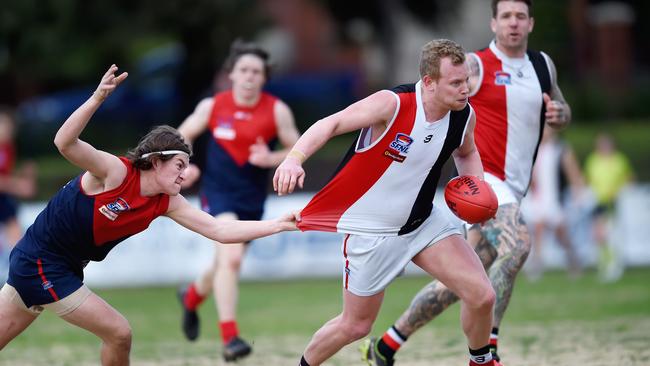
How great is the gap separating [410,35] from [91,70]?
1013 cm

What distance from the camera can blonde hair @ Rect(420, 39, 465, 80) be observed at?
6.24 metres

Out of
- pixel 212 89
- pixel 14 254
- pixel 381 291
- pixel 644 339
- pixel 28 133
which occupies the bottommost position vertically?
pixel 28 133

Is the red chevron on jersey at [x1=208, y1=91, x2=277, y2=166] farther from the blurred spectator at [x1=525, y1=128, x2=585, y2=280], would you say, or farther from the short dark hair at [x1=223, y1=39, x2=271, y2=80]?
the blurred spectator at [x1=525, y1=128, x2=585, y2=280]

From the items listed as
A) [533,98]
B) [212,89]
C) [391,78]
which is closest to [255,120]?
[533,98]

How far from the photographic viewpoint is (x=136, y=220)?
21.0ft

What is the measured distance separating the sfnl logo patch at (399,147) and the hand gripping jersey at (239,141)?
10.4ft

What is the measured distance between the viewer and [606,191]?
58.4ft

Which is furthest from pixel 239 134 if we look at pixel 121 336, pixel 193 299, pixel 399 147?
pixel 121 336

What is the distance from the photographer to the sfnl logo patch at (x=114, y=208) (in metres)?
6.29

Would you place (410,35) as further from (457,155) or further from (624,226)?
(457,155)

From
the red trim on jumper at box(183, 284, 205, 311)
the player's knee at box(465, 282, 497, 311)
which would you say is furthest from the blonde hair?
the red trim on jumper at box(183, 284, 205, 311)

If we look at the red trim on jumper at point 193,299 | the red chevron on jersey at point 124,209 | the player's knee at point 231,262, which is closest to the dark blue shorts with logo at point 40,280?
the red chevron on jersey at point 124,209

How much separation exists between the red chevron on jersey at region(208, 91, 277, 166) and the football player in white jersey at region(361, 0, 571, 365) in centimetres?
234

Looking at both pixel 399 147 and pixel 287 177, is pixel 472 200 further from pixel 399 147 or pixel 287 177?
pixel 287 177
